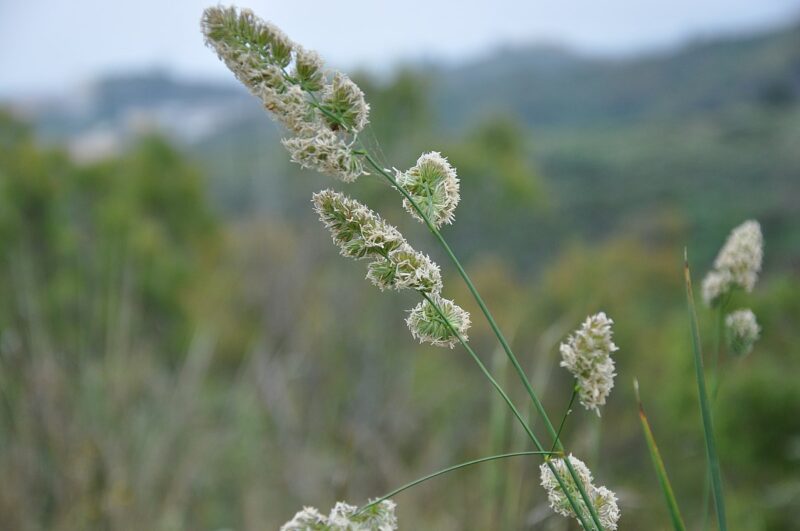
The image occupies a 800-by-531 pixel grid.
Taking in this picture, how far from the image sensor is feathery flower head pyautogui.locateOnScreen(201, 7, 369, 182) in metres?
1.04

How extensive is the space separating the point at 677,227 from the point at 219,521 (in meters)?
36.2

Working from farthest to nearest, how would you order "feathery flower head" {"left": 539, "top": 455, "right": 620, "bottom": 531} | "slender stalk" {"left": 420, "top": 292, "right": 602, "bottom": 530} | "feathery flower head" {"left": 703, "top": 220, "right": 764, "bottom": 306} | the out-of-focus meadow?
the out-of-focus meadow → "feathery flower head" {"left": 703, "top": 220, "right": 764, "bottom": 306} → "feathery flower head" {"left": 539, "top": 455, "right": 620, "bottom": 531} → "slender stalk" {"left": 420, "top": 292, "right": 602, "bottom": 530}

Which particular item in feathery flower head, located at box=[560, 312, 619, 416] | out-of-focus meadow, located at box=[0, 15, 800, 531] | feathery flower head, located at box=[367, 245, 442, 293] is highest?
out-of-focus meadow, located at box=[0, 15, 800, 531]

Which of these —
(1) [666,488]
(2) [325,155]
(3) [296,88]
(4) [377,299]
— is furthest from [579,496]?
(4) [377,299]

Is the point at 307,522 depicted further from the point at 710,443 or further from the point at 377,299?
the point at 377,299

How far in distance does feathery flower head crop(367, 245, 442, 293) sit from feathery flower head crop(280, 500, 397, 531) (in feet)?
1.03

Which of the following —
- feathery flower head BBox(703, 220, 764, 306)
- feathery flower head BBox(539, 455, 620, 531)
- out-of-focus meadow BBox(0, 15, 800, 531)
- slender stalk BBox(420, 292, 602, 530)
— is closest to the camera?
slender stalk BBox(420, 292, 602, 530)

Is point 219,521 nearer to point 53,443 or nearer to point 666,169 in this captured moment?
point 53,443

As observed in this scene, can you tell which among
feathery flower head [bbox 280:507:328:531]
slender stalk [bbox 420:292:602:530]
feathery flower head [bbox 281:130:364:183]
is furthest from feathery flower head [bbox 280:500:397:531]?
feathery flower head [bbox 281:130:364:183]

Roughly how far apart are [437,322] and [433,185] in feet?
0.72

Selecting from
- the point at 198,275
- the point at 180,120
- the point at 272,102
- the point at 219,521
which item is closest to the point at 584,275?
the point at 198,275

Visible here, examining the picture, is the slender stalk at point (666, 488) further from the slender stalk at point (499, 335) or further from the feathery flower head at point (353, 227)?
the feathery flower head at point (353, 227)

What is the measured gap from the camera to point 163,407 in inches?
165

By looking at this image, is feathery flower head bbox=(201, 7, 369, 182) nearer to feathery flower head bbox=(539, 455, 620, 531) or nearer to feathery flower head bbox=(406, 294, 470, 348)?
feathery flower head bbox=(406, 294, 470, 348)
